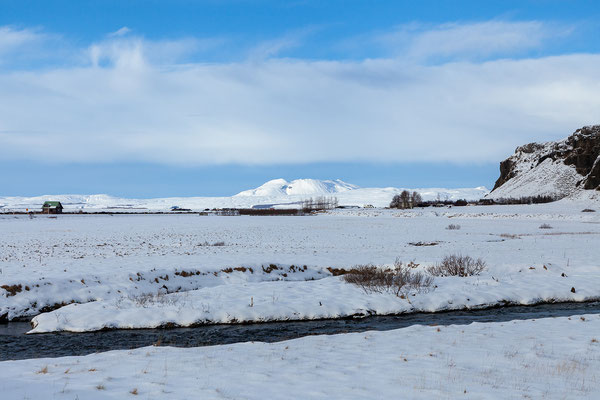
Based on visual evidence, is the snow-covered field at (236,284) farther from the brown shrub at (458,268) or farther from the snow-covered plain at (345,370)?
the snow-covered plain at (345,370)

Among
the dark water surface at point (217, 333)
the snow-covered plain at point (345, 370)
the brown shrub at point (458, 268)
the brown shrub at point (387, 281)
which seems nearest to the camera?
the snow-covered plain at point (345, 370)

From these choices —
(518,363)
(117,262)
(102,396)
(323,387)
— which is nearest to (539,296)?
(518,363)

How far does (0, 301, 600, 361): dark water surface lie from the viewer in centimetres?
1368

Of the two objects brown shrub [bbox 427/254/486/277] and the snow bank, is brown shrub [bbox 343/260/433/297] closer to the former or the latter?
the snow bank

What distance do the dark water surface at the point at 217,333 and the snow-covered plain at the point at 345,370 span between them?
2.01 metres

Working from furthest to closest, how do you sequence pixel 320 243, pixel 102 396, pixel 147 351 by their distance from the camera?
pixel 320 243
pixel 147 351
pixel 102 396

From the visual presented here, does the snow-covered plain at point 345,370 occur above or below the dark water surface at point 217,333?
above

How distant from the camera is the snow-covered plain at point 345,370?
8.59m

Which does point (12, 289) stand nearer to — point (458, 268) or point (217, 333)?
point (217, 333)

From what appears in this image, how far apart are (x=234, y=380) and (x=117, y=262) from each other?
19.2 metres

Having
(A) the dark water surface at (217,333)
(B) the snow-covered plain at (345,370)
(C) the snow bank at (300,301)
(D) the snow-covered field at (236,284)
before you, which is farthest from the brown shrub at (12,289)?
(B) the snow-covered plain at (345,370)

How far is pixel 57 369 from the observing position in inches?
399

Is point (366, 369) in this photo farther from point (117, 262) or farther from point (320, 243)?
point (320, 243)

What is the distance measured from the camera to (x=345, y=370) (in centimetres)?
1016
